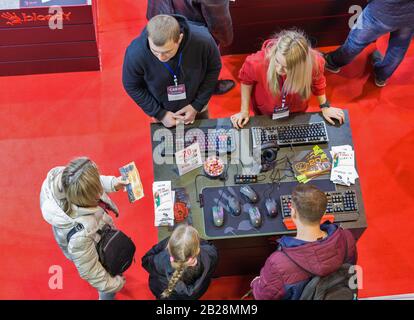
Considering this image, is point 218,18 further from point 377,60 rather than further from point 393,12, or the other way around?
point 377,60

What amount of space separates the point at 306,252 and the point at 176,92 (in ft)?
5.03

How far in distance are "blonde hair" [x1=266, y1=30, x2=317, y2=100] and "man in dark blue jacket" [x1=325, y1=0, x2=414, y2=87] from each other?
1125 mm

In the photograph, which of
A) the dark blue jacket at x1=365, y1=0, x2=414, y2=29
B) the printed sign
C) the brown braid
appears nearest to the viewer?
the brown braid

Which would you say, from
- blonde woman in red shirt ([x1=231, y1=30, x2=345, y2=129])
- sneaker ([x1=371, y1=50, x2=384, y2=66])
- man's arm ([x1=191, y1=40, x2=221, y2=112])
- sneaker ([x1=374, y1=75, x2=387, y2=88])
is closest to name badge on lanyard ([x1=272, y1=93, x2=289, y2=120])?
blonde woman in red shirt ([x1=231, y1=30, x2=345, y2=129])

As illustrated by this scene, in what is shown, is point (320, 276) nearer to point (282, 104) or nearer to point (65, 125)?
point (282, 104)

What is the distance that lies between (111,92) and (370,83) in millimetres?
2511

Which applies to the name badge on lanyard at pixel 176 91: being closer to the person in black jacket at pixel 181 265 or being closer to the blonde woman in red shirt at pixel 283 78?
the blonde woman in red shirt at pixel 283 78

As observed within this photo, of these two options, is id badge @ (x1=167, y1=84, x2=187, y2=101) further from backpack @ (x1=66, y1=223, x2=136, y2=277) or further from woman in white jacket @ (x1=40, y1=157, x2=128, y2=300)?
backpack @ (x1=66, y1=223, x2=136, y2=277)

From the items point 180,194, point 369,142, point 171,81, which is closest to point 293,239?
point 180,194

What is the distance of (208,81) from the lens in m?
3.82

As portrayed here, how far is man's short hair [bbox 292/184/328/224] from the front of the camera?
2.89 metres

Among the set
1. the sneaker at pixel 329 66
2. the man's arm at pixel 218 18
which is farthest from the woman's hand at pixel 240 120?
the sneaker at pixel 329 66

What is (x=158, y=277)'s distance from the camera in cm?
319
